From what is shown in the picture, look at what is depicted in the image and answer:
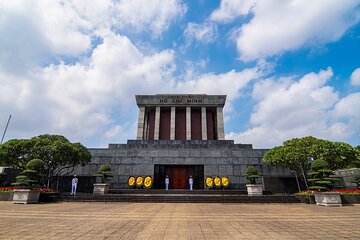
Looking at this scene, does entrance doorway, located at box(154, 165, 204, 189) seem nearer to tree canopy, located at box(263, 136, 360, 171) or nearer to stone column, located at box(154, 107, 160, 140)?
tree canopy, located at box(263, 136, 360, 171)

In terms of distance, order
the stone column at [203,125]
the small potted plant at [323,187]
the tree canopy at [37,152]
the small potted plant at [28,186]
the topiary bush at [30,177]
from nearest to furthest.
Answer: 1. the small potted plant at [323,187]
2. the small potted plant at [28,186]
3. the topiary bush at [30,177]
4. the tree canopy at [37,152]
5. the stone column at [203,125]

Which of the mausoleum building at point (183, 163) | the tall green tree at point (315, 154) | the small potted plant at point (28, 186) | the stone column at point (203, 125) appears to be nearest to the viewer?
the small potted plant at point (28, 186)

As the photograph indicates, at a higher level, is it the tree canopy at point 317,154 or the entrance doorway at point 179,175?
the tree canopy at point 317,154

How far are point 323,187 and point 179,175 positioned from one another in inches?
525

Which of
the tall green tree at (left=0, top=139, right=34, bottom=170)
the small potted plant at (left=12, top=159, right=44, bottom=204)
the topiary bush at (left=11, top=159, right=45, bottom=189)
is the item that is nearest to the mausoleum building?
the tall green tree at (left=0, top=139, right=34, bottom=170)

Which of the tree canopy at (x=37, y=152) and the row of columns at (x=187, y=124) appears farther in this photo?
the row of columns at (x=187, y=124)

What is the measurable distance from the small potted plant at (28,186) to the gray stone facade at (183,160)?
732cm

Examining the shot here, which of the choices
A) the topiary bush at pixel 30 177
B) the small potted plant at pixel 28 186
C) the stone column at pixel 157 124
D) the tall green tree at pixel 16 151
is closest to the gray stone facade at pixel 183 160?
the tall green tree at pixel 16 151

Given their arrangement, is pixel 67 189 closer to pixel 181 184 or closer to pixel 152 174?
pixel 152 174

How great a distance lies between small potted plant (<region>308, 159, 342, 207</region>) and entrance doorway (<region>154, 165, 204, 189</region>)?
1046cm

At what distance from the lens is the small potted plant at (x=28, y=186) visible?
12.7 m

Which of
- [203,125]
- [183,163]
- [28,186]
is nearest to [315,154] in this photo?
[183,163]

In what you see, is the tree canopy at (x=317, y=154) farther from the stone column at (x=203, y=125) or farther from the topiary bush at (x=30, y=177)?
the topiary bush at (x=30, y=177)

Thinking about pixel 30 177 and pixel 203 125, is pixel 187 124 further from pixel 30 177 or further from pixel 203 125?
pixel 30 177
